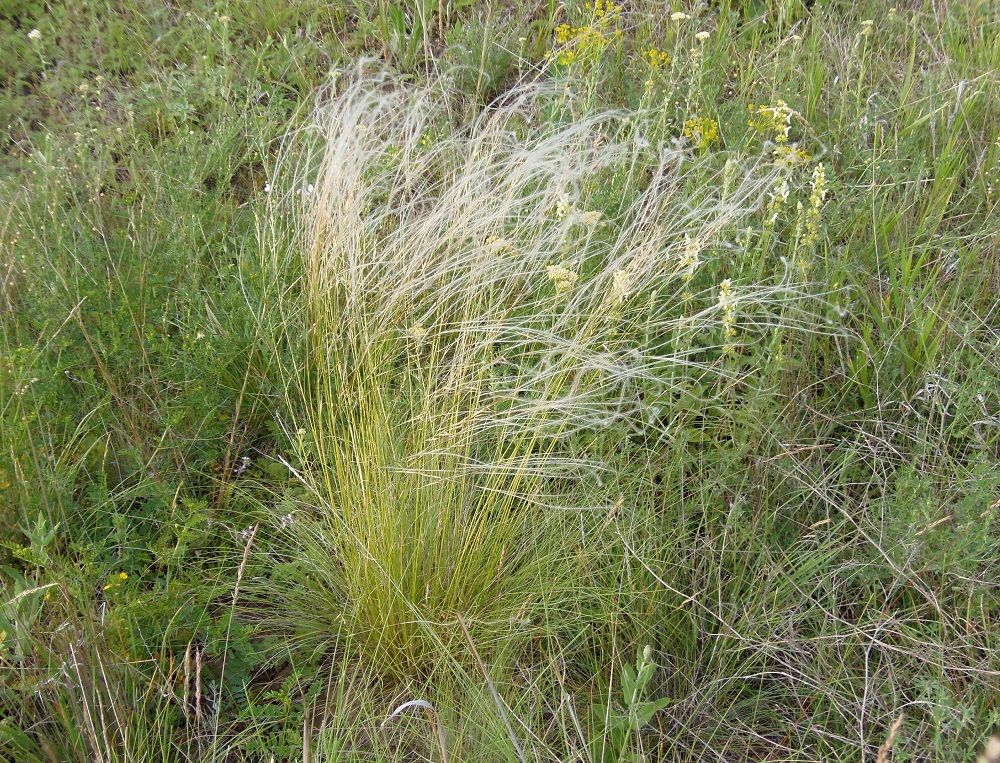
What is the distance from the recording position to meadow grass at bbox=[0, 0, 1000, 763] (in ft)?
5.74

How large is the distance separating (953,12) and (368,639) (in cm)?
337

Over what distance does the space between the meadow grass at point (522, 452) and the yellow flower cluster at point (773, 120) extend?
0.03 m

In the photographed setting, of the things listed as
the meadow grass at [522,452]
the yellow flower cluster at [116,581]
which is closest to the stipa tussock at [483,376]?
the meadow grass at [522,452]

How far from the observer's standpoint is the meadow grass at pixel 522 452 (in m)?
1.75

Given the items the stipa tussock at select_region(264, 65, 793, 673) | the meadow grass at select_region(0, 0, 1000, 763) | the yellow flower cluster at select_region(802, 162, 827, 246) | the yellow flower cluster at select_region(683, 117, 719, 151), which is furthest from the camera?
the yellow flower cluster at select_region(683, 117, 719, 151)

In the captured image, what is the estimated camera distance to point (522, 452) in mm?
2121

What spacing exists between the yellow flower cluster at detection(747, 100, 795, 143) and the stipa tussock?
0.57 feet

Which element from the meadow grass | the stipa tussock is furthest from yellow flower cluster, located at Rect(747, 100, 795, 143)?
the stipa tussock

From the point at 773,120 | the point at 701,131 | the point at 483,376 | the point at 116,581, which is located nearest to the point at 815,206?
the point at 773,120

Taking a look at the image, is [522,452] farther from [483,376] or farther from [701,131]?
[701,131]

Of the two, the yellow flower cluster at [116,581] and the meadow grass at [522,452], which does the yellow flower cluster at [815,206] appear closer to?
the meadow grass at [522,452]

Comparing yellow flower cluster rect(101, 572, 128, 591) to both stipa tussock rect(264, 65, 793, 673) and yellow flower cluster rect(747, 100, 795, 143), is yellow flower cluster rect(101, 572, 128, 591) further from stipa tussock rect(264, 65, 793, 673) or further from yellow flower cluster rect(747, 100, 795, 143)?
yellow flower cluster rect(747, 100, 795, 143)

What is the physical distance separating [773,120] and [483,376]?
101 centimetres

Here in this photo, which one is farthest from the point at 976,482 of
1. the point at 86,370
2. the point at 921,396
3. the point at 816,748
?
the point at 86,370
